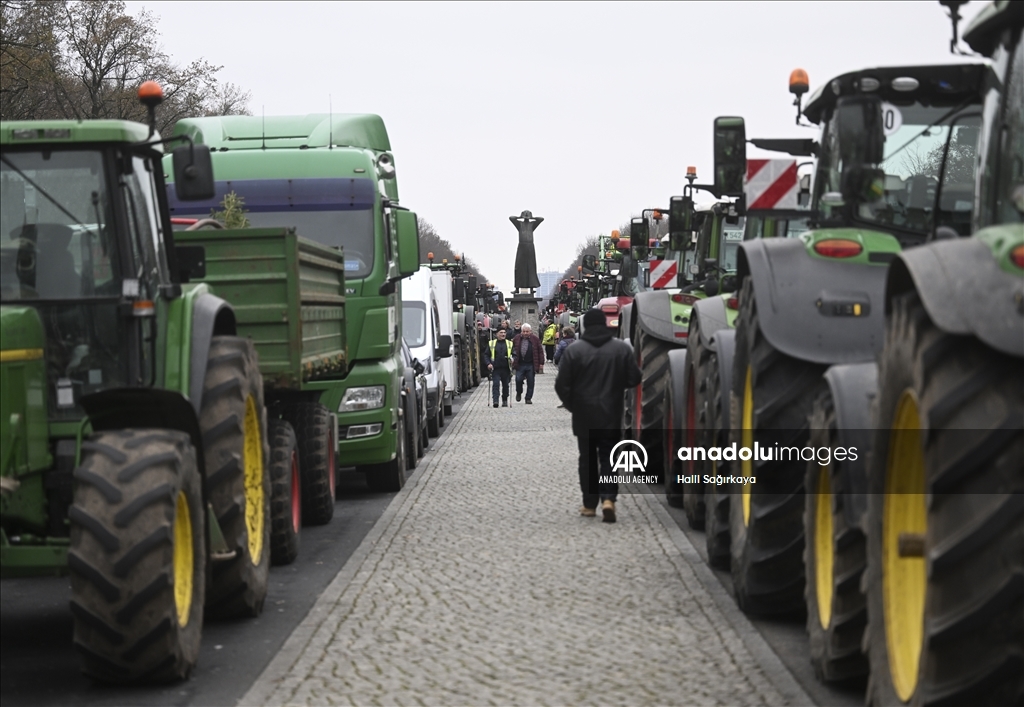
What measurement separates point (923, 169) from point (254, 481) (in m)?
4.20

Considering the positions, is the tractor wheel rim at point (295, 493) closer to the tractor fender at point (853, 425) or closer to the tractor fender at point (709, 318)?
the tractor fender at point (709, 318)

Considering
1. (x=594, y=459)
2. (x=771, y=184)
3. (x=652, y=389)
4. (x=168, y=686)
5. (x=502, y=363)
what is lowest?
(x=502, y=363)

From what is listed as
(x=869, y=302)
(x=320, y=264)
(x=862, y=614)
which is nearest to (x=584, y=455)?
(x=320, y=264)

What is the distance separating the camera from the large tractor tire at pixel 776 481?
8.77 metres

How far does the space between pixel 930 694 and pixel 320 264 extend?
352 inches

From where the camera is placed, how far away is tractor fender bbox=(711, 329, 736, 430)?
10578mm

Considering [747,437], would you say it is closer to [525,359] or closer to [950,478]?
[950,478]

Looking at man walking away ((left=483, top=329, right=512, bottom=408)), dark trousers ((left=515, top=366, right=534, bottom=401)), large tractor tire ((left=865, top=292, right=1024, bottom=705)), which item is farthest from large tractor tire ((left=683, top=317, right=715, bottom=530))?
dark trousers ((left=515, top=366, right=534, bottom=401))

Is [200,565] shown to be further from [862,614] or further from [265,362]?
[265,362]

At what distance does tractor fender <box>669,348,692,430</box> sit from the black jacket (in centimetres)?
34

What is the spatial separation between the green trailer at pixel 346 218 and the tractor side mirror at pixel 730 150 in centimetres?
555

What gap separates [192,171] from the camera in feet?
27.6

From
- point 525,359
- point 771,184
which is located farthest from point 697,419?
point 525,359

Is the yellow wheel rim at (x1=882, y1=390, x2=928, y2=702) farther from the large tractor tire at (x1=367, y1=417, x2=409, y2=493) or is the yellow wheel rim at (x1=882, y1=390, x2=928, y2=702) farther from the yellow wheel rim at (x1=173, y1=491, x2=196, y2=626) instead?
the large tractor tire at (x1=367, y1=417, x2=409, y2=493)
